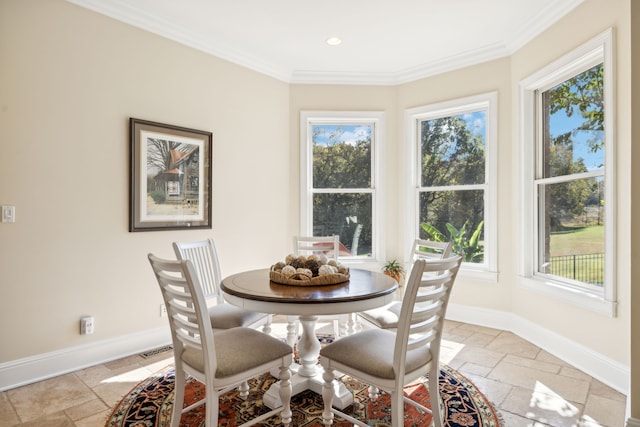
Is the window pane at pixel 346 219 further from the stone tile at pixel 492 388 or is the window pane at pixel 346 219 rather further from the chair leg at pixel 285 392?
the chair leg at pixel 285 392

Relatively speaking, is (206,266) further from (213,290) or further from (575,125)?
(575,125)

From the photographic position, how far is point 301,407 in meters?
2.29

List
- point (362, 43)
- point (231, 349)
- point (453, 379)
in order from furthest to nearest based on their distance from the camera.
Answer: point (362, 43) < point (453, 379) < point (231, 349)

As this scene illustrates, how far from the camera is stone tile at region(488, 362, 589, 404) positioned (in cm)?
251

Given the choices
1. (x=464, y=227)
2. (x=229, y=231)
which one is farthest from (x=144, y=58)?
(x=464, y=227)

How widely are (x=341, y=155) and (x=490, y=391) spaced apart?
2.91 metres

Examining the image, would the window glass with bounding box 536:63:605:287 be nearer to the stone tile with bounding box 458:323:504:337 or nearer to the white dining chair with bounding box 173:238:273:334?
the stone tile with bounding box 458:323:504:337

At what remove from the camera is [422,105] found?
443cm

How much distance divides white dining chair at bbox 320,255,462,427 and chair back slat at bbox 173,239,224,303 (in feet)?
4.04

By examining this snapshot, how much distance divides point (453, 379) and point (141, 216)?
8.79ft

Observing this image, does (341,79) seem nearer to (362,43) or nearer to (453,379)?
(362,43)

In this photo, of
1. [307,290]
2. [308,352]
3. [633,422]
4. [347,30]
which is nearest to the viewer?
[633,422]

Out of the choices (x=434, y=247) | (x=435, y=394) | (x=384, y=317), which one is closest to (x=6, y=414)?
(x=384, y=317)

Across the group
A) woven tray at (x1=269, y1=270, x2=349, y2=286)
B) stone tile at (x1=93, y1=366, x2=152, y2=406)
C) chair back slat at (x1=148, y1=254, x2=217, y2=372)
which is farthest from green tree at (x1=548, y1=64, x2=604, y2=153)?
stone tile at (x1=93, y1=366, x2=152, y2=406)
